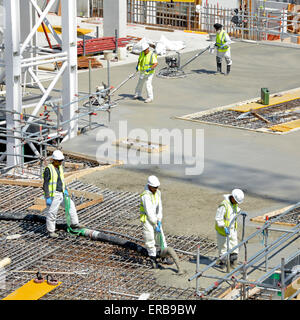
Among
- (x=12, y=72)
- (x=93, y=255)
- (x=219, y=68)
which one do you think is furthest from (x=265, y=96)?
(x=93, y=255)

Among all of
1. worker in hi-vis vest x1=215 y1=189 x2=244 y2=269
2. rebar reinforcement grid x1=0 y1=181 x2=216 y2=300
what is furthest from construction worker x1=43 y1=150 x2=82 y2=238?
worker in hi-vis vest x1=215 y1=189 x2=244 y2=269

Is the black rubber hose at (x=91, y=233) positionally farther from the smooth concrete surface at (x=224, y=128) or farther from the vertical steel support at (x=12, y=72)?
the smooth concrete surface at (x=224, y=128)

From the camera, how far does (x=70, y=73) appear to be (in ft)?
83.2

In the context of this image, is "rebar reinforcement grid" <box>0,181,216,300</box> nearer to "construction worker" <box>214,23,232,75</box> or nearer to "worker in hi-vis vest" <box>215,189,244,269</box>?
"worker in hi-vis vest" <box>215,189,244,269</box>

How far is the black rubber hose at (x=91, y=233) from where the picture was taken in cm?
1772

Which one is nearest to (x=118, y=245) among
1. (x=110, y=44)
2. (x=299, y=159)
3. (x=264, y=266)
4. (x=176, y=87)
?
(x=264, y=266)

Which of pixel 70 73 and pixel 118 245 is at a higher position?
pixel 70 73

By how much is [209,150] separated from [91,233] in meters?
6.82

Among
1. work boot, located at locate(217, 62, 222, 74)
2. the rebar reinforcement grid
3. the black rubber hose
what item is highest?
work boot, located at locate(217, 62, 222, 74)

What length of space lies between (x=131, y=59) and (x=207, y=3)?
37.1 ft

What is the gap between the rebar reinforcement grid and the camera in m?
16.1

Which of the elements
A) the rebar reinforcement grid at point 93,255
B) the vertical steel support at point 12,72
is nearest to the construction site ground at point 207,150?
the rebar reinforcement grid at point 93,255

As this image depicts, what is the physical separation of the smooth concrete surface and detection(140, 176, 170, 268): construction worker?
458 centimetres

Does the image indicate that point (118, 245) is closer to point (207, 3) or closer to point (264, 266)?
point (264, 266)
